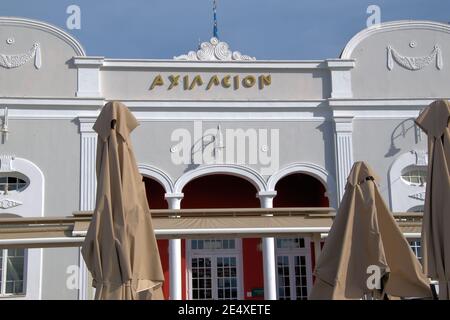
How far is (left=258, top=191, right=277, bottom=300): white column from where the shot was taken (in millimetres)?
15820

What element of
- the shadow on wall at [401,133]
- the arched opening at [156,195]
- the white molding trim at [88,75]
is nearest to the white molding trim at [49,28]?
the white molding trim at [88,75]

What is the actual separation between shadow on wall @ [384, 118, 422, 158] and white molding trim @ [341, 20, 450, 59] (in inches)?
85.6

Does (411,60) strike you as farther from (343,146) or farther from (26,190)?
(26,190)

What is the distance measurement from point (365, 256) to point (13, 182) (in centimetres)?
1109

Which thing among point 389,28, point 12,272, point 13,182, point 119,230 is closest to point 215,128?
point 13,182

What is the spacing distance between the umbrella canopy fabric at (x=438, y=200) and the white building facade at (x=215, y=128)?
352 inches

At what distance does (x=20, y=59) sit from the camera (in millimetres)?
16594

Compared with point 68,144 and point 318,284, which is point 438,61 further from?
point 318,284

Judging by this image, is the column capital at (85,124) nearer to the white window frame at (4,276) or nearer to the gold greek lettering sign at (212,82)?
the gold greek lettering sign at (212,82)

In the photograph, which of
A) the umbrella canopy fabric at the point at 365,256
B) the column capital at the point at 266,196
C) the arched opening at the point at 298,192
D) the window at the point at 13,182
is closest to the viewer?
the umbrella canopy fabric at the point at 365,256

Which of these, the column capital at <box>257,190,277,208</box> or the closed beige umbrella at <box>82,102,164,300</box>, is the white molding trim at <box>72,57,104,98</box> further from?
the closed beige umbrella at <box>82,102,164,300</box>

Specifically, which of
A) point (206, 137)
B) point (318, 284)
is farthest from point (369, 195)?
point (206, 137)

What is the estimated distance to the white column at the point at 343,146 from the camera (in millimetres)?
16703
